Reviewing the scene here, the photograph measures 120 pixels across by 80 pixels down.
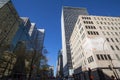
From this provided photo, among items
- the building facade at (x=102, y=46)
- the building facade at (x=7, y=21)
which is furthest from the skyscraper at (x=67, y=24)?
the building facade at (x=7, y=21)

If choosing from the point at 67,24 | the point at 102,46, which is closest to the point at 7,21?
the point at 102,46

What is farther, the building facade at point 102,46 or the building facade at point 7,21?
the building facade at point 7,21

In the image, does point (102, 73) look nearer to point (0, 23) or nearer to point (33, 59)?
point (33, 59)

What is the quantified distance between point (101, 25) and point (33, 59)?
37.8 meters

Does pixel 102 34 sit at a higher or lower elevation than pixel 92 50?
higher

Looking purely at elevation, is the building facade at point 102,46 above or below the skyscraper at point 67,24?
below

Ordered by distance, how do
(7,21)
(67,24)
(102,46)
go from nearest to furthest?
(102,46) → (7,21) → (67,24)

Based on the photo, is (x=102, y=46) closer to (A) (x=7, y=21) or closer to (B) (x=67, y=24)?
(A) (x=7, y=21)

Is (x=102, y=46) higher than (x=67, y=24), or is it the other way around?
(x=67, y=24)

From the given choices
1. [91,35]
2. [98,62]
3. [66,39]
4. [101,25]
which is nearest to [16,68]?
[98,62]

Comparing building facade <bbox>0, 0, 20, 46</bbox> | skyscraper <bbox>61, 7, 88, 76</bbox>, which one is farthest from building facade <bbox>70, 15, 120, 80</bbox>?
skyscraper <bbox>61, 7, 88, 76</bbox>

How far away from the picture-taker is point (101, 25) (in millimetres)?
49375

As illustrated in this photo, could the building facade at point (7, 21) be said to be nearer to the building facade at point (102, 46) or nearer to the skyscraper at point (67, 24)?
the building facade at point (102, 46)

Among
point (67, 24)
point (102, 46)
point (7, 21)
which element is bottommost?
point (102, 46)
